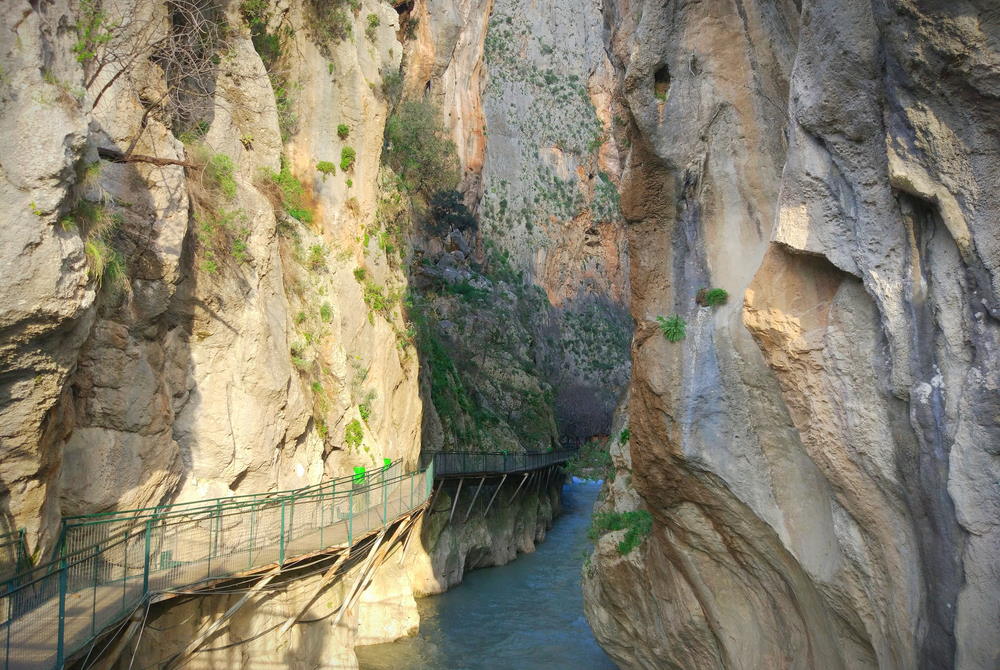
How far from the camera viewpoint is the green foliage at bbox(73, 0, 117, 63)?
10.4 metres

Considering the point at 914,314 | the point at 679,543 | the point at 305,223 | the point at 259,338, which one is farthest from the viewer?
the point at 305,223

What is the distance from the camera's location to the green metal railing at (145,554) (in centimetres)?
715

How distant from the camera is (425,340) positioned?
1173 inches

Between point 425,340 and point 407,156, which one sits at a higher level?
point 407,156

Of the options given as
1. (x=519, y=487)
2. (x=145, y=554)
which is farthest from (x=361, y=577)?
(x=519, y=487)

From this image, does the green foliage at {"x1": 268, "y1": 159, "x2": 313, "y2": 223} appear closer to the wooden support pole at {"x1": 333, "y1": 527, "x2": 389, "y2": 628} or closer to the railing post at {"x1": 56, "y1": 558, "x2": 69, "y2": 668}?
the wooden support pole at {"x1": 333, "y1": 527, "x2": 389, "y2": 628}

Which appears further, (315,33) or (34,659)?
(315,33)

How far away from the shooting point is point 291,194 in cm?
1944

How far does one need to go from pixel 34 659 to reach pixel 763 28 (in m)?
12.4

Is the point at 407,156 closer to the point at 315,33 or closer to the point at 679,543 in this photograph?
the point at 315,33

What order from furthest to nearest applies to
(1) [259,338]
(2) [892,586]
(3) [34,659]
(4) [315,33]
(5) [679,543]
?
(4) [315,33] < (1) [259,338] < (5) [679,543] < (2) [892,586] < (3) [34,659]

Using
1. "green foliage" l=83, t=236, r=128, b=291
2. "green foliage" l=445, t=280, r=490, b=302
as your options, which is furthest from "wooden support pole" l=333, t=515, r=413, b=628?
"green foliage" l=445, t=280, r=490, b=302

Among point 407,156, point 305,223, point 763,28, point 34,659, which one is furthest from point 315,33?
point 34,659

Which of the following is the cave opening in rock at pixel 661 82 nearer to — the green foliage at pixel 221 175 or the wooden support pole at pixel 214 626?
the green foliage at pixel 221 175
